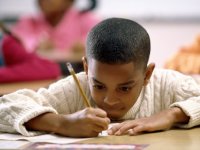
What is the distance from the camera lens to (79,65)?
3715mm

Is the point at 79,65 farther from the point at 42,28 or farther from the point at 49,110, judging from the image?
the point at 49,110

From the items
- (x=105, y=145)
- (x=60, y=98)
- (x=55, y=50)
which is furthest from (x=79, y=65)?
(x=105, y=145)

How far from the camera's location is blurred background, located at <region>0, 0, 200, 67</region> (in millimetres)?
4820

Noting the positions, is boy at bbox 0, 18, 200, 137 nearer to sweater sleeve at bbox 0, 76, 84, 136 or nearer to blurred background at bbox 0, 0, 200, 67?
sweater sleeve at bbox 0, 76, 84, 136

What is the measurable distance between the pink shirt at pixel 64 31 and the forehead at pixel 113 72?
327cm

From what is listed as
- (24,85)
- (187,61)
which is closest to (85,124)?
(24,85)

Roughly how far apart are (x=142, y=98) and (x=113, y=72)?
25 cm

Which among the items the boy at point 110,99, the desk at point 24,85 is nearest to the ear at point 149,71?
the boy at point 110,99

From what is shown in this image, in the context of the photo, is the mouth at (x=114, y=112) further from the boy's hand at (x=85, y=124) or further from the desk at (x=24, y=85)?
the desk at (x=24, y=85)

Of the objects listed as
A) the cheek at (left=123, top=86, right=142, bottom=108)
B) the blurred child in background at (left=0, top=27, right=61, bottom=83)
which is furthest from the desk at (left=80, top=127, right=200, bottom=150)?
the blurred child in background at (left=0, top=27, right=61, bottom=83)

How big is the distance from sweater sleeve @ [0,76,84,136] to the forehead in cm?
15

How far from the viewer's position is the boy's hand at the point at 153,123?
136 centimetres

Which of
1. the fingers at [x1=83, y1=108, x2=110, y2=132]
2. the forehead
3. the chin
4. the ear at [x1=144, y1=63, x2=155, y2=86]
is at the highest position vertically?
the ear at [x1=144, y1=63, x2=155, y2=86]

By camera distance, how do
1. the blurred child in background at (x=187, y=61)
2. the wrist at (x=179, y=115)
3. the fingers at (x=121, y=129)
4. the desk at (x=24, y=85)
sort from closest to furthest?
the fingers at (x=121, y=129) < the wrist at (x=179, y=115) < the desk at (x=24, y=85) < the blurred child in background at (x=187, y=61)
